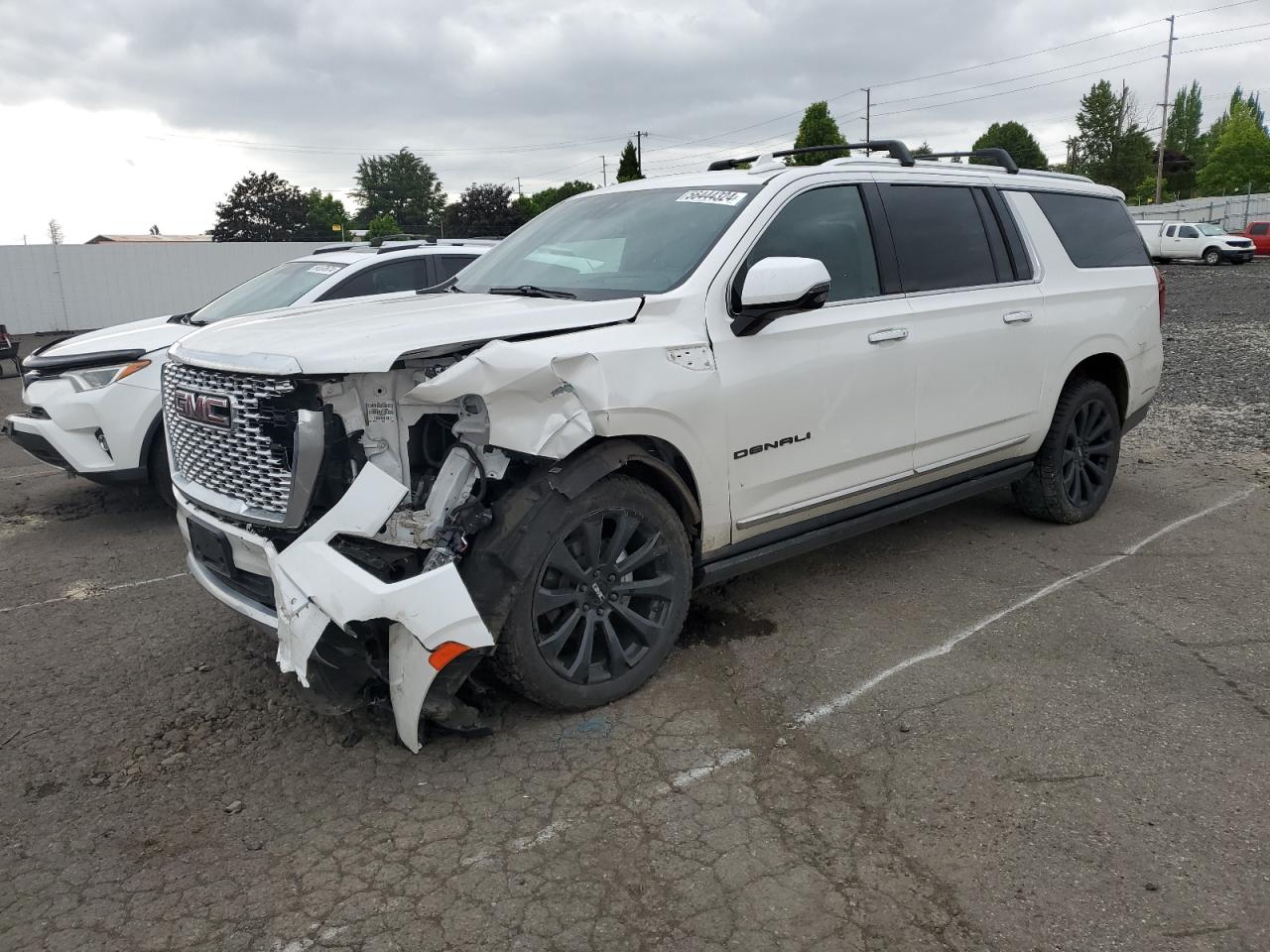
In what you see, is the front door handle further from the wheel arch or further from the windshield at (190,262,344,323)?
the windshield at (190,262,344,323)

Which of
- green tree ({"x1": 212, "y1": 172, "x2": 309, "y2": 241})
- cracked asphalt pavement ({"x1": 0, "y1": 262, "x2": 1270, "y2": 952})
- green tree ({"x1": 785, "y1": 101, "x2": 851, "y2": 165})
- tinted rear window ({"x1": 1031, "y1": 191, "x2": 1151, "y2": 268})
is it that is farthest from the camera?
green tree ({"x1": 212, "y1": 172, "x2": 309, "y2": 241})

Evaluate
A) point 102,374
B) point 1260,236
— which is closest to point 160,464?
point 102,374

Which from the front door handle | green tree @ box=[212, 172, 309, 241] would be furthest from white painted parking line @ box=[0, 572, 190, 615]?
green tree @ box=[212, 172, 309, 241]

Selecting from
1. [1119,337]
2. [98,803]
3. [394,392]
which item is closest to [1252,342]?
[1119,337]

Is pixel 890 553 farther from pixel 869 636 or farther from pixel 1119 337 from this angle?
pixel 1119 337

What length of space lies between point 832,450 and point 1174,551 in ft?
8.32

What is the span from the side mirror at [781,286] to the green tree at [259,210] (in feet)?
209

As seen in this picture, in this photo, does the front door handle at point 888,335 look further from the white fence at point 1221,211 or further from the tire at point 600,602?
the white fence at point 1221,211

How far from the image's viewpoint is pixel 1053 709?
12.1 feet

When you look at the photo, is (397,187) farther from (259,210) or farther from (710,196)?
(710,196)

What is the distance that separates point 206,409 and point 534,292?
1.38 m

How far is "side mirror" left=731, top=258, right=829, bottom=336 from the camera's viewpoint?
371 cm

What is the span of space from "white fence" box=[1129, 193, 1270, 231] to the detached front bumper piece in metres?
51.4

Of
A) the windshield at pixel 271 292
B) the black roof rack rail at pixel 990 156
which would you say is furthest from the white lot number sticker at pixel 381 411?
the windshield at pixel 271 292
